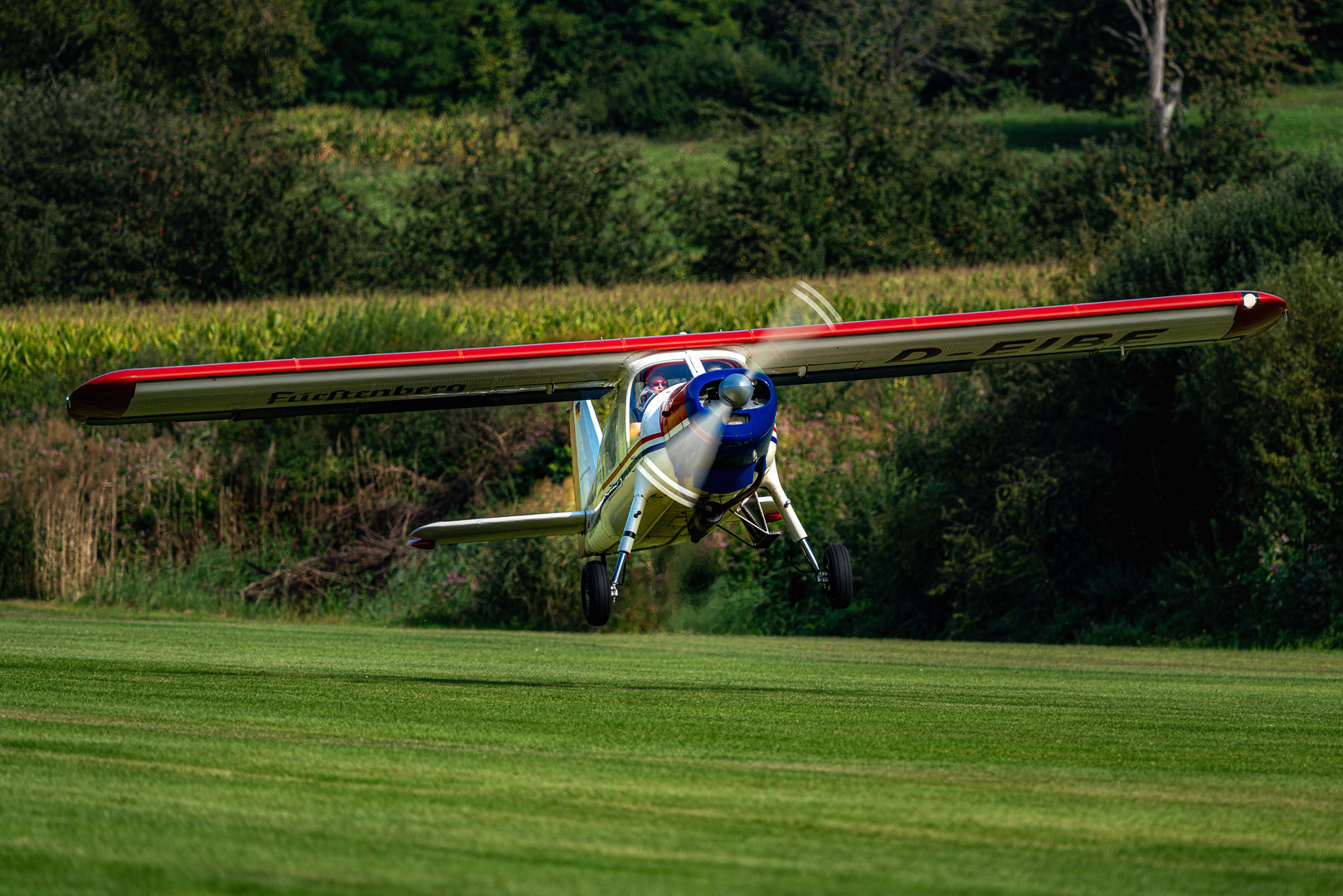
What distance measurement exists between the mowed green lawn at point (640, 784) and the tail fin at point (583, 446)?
232cm

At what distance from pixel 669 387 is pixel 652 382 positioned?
10.4 inches

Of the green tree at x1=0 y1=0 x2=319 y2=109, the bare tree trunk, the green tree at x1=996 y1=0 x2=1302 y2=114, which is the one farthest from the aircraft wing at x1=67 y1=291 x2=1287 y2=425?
the green tree at x1=0 y1=0 x2=319 y2=109

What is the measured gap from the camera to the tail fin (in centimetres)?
1459

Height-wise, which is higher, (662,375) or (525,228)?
(662,375)

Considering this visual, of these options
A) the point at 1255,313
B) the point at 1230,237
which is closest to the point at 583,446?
the point at 1255,313

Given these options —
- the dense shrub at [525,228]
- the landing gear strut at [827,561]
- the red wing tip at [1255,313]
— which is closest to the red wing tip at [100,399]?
the landing gear strut at [827,561]

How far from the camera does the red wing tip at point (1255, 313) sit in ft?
45.6

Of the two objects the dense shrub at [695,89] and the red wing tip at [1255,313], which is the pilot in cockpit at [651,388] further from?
the dense shrub at [695,89]

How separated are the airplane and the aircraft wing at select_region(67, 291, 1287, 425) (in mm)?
17

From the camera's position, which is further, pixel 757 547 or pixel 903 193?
pixel 903 193

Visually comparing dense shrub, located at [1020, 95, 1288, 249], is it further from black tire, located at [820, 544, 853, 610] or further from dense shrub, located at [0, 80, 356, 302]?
black tire, located at [820, 544, 853, 610]

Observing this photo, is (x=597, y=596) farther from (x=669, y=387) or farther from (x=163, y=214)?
(x=163, y=214)

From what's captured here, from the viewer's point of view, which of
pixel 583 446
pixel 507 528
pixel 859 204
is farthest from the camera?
pixel 859 204

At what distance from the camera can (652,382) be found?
11.9 metres
